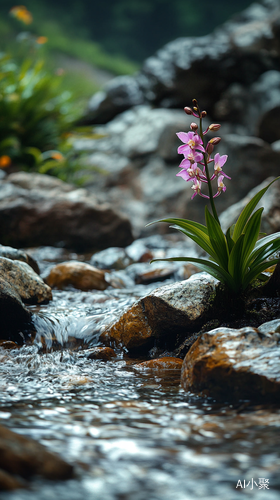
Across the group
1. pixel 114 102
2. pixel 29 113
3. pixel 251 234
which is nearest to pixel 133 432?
pixel 251 234

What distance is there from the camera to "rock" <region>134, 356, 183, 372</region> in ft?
6.31

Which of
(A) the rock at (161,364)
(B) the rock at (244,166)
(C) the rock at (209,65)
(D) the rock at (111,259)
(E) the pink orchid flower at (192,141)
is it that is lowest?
(A) the rock at (161,364)

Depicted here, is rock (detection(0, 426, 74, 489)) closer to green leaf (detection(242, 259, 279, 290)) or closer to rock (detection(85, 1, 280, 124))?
green leaf (detection(242, 259, 279, 290))

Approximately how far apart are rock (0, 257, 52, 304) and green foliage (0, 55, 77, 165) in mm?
4187

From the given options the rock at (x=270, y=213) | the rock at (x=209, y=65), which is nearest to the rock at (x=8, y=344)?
the rock at (x=270, y=213)

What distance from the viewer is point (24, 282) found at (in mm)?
2656

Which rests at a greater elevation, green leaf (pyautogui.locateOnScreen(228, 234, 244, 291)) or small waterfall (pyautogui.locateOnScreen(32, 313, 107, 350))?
green leaf (pyautogui.locateOnScreen(228, 234, 244, 291))

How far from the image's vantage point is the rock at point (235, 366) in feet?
4.54

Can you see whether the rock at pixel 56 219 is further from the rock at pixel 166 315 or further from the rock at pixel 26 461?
the rock at pixel 26 461

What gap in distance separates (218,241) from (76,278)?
1.69 meters

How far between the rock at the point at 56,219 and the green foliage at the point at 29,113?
5.88 ft

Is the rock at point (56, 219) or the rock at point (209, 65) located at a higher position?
the rock at point (209, 65)

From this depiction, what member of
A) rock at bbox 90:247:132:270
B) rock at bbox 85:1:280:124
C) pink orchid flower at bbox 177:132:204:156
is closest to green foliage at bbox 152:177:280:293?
pink orchid flower at bbox 177:132:204:156

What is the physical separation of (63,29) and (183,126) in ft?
33.7
